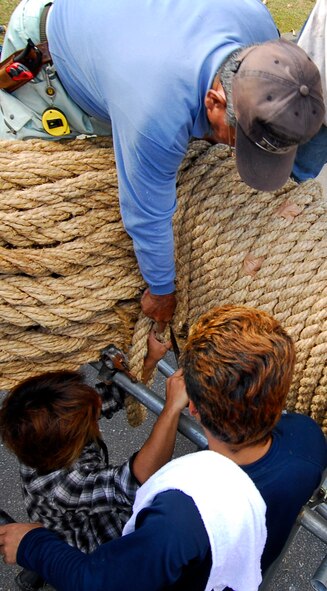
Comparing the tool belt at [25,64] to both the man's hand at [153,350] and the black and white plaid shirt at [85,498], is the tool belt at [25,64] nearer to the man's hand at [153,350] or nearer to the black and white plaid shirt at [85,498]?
the man's hand at [153,350]

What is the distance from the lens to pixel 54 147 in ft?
4.23

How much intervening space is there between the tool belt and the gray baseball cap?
0.43 meters

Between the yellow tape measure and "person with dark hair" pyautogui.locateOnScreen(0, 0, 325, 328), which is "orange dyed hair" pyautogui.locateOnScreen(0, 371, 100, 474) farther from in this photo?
→ the yellow tape measure

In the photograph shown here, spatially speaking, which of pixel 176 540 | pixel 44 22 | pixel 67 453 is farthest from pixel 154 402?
pixel 44 22

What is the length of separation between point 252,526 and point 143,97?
2.41 feet

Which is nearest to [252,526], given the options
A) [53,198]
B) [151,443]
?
[151,443]

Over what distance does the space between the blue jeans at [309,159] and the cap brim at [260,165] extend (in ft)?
0.97

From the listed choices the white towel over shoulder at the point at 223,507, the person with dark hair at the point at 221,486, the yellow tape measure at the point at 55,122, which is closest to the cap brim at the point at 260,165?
the person with dark hair at the point at 221,486

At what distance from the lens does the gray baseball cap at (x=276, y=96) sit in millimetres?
1054

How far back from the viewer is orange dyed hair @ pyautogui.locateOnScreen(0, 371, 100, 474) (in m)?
1.30

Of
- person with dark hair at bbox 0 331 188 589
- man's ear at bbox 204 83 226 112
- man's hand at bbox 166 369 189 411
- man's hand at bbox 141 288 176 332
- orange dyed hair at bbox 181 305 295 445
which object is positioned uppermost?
man's ear at bbox 204 83 226 112

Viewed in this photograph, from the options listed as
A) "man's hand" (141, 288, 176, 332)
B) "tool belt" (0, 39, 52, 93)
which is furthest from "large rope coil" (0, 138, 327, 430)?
"tool belt" (0, 39, 52, 93)

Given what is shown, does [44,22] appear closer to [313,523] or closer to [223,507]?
[223,507]

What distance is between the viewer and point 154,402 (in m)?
1.30
